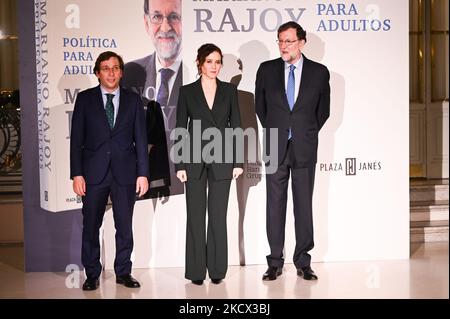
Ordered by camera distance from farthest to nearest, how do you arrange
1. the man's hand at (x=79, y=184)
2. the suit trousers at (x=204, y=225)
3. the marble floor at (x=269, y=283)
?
→ the suit trousers at (x=204, y=225), the man's hand at (x=79, y=184), the marble floor at (x=269, y=283)

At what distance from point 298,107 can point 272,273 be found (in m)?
1.29

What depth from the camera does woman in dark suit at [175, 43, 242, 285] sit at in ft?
19.4

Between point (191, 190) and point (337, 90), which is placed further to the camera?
point (337, 90)

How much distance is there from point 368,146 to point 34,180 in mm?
2782

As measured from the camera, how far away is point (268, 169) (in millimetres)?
6281

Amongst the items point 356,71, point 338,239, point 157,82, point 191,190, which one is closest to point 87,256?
point 191,190

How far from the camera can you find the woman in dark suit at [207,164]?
19.4ft

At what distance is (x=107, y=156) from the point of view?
19.2ft

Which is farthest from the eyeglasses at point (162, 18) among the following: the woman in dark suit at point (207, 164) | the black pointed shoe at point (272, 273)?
the black pointed shoe at point (272, 273)

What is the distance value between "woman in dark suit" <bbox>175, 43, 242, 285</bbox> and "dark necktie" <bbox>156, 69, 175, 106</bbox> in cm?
52

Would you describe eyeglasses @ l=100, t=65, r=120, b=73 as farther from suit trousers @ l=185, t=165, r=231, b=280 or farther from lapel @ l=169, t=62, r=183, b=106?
suit trousers @ l=185, t=165, r=231, b=280

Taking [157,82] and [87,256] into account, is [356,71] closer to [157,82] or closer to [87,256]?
[157,82]

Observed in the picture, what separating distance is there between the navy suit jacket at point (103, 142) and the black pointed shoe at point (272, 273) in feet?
4.00

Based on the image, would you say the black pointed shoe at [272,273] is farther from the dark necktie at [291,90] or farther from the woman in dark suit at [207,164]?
the dark necktie at [291,90]
